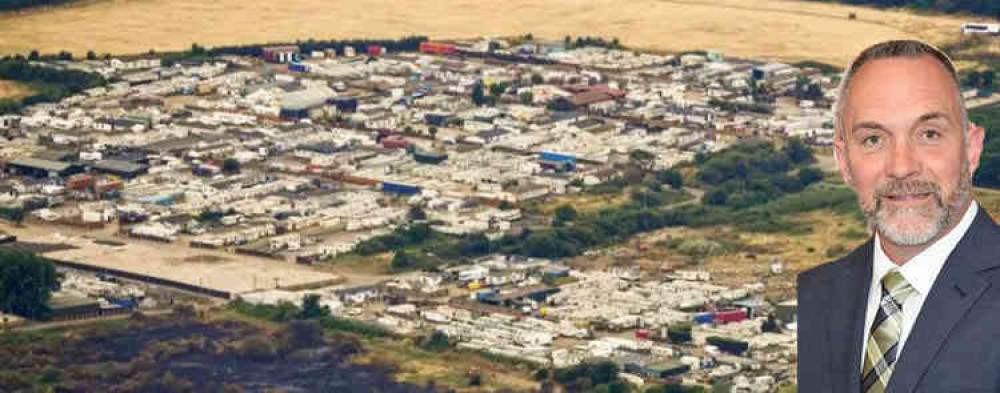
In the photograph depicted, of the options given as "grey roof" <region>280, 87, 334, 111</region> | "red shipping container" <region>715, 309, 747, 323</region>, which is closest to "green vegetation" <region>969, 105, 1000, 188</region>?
"red shipping container" <region>715, 309, 747, 323</region>

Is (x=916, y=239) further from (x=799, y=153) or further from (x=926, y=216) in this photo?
(x=799, y=153)

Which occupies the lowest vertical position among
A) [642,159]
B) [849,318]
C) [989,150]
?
[642,159]

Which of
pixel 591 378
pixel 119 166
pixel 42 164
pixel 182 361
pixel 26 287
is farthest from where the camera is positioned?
pixel 119 166

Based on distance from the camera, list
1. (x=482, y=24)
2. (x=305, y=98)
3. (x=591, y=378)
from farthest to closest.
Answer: (x=482, y=24) < (x=305, y=98) < (x=591, y=378)

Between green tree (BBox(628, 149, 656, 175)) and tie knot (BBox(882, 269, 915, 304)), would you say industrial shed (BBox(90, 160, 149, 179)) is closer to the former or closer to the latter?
green tree (BBox(628, 149, 656, 175))

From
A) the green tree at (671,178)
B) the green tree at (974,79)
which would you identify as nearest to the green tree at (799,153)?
the green tree at (671,178)

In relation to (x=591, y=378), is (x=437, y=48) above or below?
above

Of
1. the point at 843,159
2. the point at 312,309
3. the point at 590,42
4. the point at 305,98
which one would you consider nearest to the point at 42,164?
the point at 305,98

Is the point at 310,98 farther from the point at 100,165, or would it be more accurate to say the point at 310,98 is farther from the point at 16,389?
the point at 16,389
